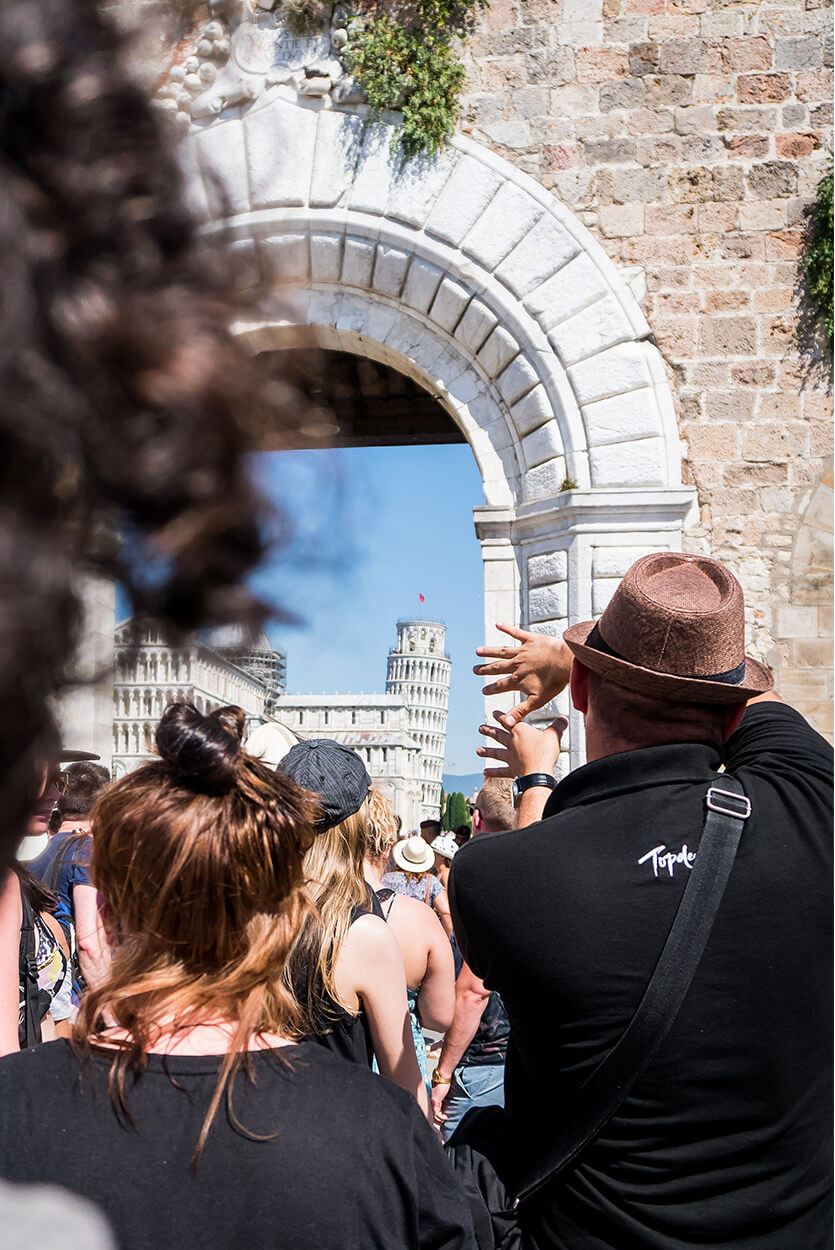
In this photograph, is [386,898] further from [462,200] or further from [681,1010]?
[462,200]

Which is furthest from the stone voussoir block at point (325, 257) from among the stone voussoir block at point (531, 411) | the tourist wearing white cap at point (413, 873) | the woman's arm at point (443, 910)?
the woman's arm at point (443, 910)

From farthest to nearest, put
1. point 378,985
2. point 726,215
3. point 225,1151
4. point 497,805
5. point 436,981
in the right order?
point 726,215, point 497,805, point 436,981, point 378,985, point 225,1151

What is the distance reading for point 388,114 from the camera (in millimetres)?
5500

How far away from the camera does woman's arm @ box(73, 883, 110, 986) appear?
3077 millimetres

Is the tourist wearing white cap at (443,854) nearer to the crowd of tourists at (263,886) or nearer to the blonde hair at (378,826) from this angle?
the blonde hair at (378,826)

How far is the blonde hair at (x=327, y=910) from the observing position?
1.97 metres

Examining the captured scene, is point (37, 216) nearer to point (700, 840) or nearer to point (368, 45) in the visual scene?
point (700, 840)

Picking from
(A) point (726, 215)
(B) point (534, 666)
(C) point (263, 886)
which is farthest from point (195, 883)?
(A) point (726, 215)

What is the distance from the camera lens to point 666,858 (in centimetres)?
139

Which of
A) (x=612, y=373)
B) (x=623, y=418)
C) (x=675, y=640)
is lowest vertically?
(x=675, y=640)

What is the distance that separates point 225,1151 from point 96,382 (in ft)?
2.87

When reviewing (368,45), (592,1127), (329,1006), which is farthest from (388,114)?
(592,1127)

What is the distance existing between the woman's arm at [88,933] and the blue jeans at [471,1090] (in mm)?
1243

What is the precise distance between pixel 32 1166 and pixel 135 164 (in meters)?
0.96
